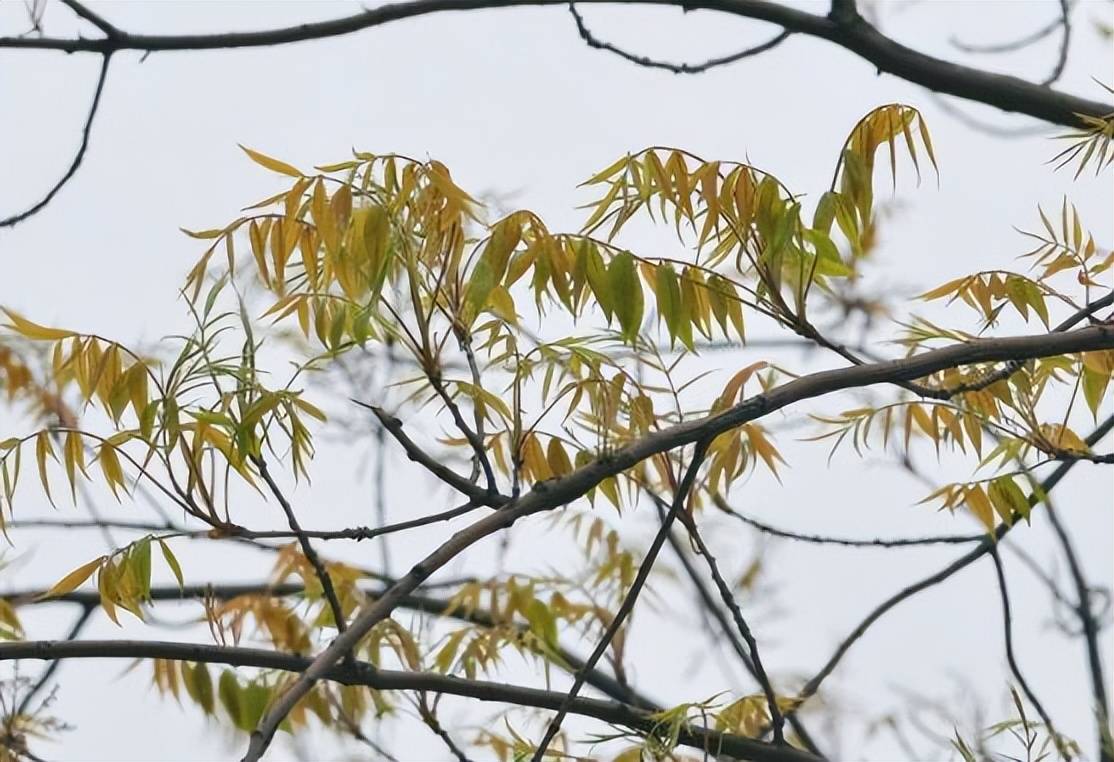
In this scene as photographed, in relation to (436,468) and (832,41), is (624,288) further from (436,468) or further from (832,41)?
(832,41)

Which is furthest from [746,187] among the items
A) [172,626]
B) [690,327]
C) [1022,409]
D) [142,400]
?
[172,626]

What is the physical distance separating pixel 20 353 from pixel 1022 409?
1.49 m

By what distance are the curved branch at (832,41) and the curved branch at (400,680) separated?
966mm

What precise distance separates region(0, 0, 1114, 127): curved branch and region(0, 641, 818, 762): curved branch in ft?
3.17

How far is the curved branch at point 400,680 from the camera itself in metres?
1.16

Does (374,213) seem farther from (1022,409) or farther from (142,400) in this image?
(1022,409)

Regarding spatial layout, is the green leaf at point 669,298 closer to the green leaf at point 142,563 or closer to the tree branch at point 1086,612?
the green leaf at point 142,563

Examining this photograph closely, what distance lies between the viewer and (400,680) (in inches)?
49.8

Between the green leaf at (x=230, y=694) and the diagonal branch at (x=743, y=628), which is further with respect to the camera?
the green leaf at (x=230, y=694)

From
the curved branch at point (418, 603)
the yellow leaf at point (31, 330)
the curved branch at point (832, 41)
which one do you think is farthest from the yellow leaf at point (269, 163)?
the curved branch at point (418, 603)

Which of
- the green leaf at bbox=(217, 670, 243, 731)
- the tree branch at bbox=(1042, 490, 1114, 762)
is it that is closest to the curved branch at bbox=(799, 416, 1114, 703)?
the tree branch at bbox=(1042, 490, 1114, 762)

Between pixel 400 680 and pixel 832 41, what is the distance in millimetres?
1238

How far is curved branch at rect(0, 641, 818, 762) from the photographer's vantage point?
1.16 meters

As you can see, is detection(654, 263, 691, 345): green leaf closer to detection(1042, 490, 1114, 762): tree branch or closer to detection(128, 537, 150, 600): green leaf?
detection(128, 537, 150, 600): green leaf
